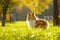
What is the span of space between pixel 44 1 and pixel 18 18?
61.5 feet

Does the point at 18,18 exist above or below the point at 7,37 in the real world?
below

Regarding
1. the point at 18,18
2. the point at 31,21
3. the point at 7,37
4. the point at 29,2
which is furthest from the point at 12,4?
the point at 18,18

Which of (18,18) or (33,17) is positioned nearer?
(33,17)

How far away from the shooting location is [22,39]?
5398mm

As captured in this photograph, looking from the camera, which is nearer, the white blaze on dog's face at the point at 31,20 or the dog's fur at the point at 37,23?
the dog's fur at the point at 37,23

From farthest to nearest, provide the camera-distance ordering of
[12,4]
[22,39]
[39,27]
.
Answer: [12,4] → [39,27] → [22,39]

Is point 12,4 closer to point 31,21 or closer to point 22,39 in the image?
point 31,21

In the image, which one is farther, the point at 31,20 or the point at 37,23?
the point at 31,20

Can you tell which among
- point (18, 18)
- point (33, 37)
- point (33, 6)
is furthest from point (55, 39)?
point (18, 18)

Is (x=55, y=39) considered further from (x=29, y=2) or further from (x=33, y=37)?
(x=29, y=2)

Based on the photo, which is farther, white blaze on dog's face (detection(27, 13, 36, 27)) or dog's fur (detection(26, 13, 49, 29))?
white blaze on dog's face (detection(27, 13, 36, 27))

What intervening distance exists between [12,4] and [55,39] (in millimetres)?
11427

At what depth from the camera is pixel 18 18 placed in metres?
38.0

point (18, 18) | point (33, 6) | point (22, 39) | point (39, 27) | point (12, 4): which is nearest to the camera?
point (22, 39)
